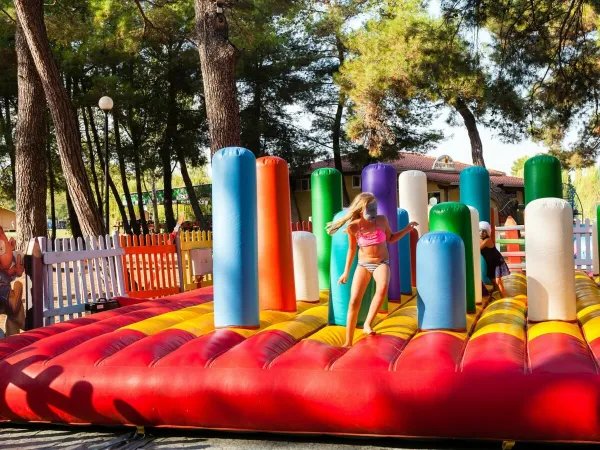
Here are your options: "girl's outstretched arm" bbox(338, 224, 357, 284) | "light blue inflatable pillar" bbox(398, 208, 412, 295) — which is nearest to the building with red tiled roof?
"light blue inflatable pillar" bbox(398, 208, 412, 295)

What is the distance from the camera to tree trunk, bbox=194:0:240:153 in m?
9.90

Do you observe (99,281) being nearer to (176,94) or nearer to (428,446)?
(428,446)

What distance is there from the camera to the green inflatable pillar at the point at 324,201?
22.0ft

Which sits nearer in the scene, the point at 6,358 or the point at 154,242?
the point at 6,358

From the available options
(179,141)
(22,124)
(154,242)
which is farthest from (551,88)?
(179,141)

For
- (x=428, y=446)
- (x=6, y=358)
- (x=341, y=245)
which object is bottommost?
(x=428, y=446)

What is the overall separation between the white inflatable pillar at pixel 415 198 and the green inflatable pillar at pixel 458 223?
76.3 inches

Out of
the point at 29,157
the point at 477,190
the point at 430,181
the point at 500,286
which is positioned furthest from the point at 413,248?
the point at 430,181

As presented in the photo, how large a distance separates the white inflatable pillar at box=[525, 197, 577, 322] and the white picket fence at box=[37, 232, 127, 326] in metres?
4.71

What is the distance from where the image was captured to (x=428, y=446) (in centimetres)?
388

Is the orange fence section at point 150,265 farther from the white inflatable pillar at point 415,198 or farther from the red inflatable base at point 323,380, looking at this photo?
the red inflatable base at point 323,380

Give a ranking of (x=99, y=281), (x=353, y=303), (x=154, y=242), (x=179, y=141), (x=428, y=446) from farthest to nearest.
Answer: (x=179, y=141), (x=154, y=242), (x=99, y=281), (x=353, y=303), (x=428, y=446)

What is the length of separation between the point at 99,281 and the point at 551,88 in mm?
8601

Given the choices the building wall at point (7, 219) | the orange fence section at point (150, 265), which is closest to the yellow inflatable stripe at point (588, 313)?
the orange fence section at point (150, 265)
